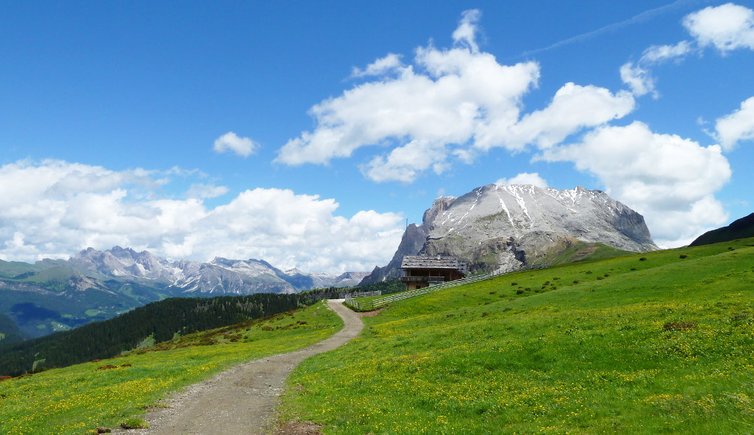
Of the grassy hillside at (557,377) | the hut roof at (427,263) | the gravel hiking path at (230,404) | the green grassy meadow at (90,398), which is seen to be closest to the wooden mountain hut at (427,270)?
the hut roof at (427,263)

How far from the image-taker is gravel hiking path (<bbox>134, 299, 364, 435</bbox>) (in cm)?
2305

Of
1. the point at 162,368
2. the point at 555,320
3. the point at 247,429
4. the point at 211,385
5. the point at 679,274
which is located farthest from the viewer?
the point at 679,274

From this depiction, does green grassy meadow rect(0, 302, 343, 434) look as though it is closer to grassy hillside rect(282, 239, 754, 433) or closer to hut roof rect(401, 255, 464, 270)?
grassy hillside rect(282, 239, 754, 433)

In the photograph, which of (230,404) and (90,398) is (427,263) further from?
(230,404)

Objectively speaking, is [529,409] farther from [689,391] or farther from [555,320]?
[555,320]

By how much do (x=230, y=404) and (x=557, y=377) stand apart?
1903 centimetres


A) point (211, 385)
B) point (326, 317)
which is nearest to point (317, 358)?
point (211, 385)

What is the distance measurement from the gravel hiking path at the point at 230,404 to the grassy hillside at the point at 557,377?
161cm

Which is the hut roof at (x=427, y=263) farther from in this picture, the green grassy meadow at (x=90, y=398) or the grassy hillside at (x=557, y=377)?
the grassy hillside at (x=557, y=377)

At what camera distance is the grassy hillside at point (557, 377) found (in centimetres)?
1772

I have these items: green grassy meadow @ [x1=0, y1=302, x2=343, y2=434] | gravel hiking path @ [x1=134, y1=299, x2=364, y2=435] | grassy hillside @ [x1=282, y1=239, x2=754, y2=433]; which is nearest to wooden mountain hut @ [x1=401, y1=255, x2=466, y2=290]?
green grassy meadow @ [x1=0, y1=302, x2=343, y2=434]

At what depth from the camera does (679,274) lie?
59.1 m

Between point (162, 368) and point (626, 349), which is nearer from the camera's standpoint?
point (626, 349)

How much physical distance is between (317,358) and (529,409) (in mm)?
29406
